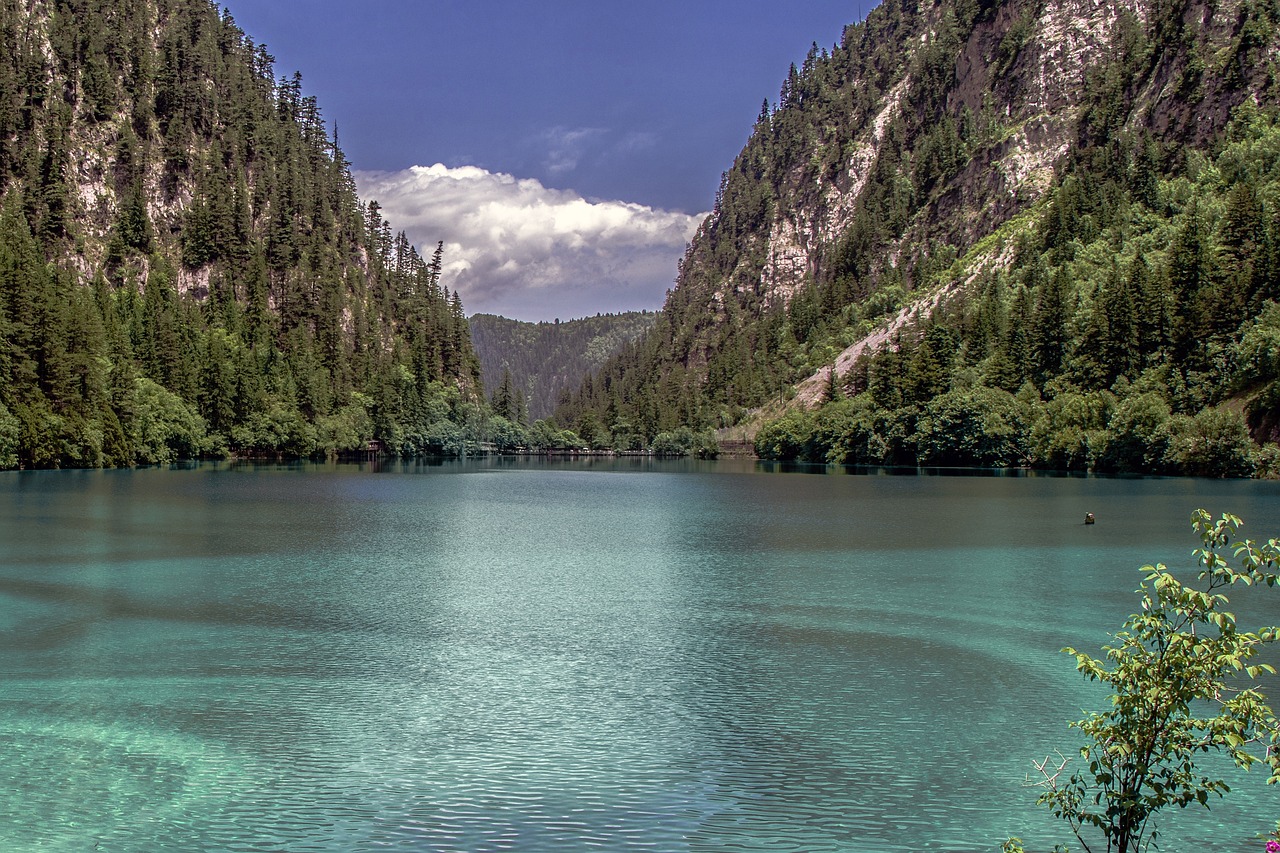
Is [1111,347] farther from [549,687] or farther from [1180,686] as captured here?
[1180,686]

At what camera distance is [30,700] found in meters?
22.7

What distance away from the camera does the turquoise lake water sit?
53.7 feet

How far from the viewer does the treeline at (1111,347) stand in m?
115

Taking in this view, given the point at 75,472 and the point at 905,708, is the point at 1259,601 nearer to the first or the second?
the point at 905,708

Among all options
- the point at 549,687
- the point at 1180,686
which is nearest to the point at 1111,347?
the point at 549,687

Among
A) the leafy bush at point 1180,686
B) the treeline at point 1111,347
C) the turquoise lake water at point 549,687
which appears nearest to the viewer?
the leafy bush at point 1180,686

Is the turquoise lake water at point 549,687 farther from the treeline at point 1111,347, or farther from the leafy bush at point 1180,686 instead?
the treeline at point 1111,347

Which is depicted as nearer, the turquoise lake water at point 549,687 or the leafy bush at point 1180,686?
the leafy bush at point 1180,686

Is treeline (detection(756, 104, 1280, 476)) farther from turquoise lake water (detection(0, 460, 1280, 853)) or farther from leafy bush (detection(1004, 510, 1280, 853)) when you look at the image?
leafy bush (detection(1004, 510, 1280, 853))

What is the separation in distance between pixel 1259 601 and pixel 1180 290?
4148 inches

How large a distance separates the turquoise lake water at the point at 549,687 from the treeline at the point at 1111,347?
65.2 meters

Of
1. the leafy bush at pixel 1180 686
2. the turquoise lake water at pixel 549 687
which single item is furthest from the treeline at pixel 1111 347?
the leafy bush at pixel 1180 686

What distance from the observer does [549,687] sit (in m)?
24.8

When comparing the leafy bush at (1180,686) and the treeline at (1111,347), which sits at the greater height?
the treeline at (1111,347)
